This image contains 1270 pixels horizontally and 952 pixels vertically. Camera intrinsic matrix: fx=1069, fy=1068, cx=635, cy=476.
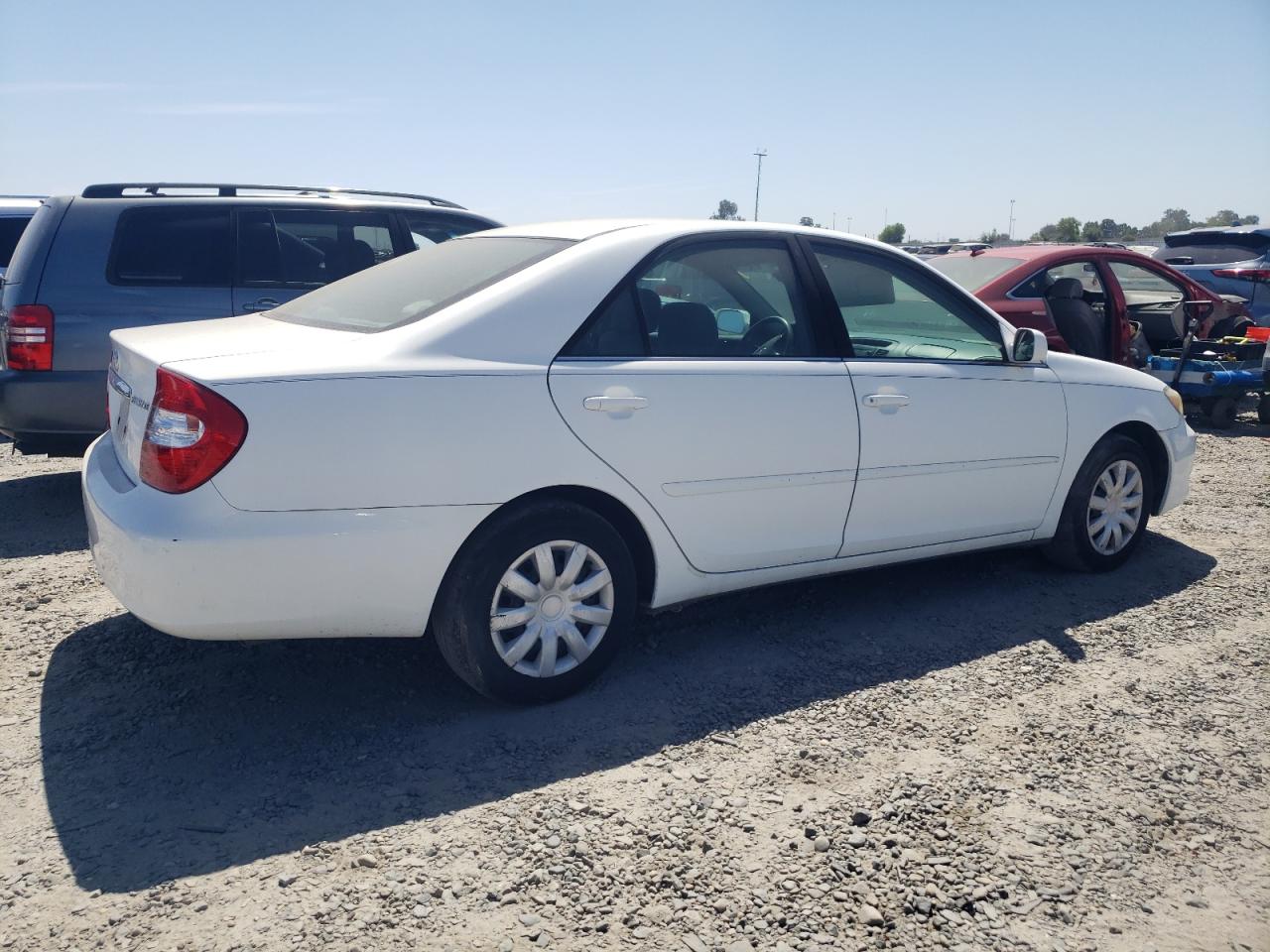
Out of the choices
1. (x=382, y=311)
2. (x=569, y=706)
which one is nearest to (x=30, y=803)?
(x=569, y=706)

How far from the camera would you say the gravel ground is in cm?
260

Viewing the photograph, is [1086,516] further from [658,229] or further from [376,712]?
[376,712]

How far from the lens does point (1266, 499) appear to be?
710 cm

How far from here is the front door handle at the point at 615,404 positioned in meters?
3.60

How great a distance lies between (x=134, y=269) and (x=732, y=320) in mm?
3935

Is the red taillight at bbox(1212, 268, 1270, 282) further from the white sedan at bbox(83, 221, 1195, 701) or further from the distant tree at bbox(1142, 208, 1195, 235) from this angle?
the distant tree at bbox(1142, 208, 1195, 235)

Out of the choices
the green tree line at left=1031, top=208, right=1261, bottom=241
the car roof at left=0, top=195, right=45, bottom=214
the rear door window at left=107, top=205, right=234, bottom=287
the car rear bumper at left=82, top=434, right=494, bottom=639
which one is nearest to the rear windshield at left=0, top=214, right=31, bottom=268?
the car roof at left=0, top=195, right=45, bottom=214

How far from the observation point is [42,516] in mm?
6043

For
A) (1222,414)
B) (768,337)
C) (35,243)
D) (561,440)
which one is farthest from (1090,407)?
(1222,414)

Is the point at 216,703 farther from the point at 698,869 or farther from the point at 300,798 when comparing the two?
the point at 698,869

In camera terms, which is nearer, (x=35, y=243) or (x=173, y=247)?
(x=35, y=243)

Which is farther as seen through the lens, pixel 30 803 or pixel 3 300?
pixel 3 300

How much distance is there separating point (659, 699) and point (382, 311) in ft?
5.53

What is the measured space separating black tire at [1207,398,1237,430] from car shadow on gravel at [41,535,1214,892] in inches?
245
